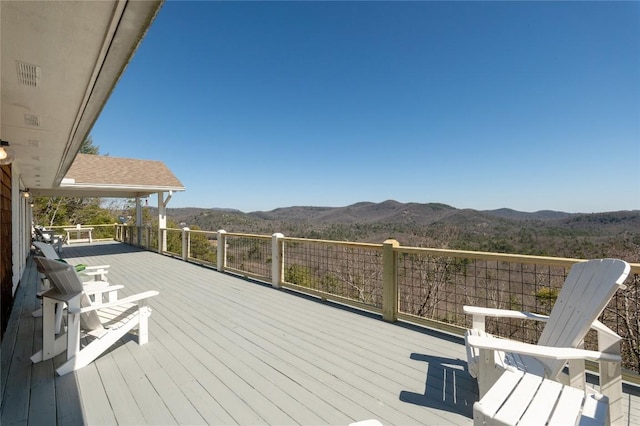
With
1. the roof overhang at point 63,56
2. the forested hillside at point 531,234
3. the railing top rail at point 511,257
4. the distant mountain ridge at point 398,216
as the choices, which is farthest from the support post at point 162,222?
the distant mountain ridge at point 398,216

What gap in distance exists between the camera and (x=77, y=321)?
8.43ft

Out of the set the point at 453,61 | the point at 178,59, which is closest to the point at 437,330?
the point at 453,61

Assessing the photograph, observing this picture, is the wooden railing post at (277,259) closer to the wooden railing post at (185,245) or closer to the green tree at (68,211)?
the wooden railing post at (185,245)

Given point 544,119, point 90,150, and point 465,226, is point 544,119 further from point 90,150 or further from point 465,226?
point 90,150

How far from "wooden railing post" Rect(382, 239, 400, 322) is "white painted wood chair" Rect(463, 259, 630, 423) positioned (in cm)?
171

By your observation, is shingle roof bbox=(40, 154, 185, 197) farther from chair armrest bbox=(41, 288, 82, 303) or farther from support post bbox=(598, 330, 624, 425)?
support post bbox=(598, 330, 624, 425)

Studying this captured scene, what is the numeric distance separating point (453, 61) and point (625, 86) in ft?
17.5

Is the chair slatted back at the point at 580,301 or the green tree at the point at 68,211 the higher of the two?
the green tree at the point at 68,211

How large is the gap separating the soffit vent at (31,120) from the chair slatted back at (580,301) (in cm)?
491

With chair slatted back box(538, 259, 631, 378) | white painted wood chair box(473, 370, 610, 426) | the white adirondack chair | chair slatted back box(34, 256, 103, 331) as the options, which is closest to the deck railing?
chair slatted back box(538, 259, 631, 378)

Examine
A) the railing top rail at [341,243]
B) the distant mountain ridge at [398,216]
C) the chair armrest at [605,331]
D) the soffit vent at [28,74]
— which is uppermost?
the soffit vent at [28,74]

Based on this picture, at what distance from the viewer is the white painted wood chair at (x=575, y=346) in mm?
1564

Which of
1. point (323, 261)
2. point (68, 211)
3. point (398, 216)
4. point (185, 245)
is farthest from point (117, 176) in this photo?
point (398, 216)

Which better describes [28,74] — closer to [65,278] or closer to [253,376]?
[65,278]
